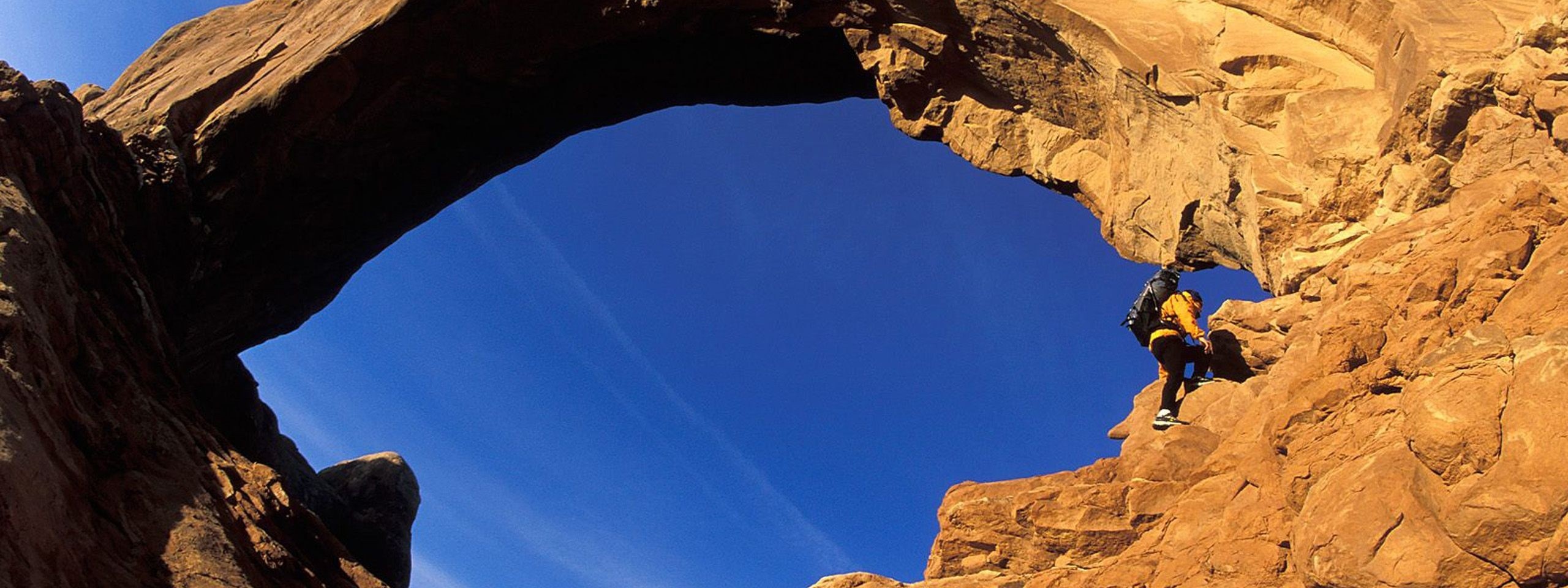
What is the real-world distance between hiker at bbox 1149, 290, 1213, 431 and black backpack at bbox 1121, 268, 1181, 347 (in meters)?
0.07

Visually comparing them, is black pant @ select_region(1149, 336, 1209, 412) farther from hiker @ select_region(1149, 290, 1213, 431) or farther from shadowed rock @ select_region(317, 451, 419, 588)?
shadowed rock @ select_region(317, 451, 419, 588)

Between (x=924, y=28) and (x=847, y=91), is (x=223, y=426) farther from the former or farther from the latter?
(x=924, y=28)

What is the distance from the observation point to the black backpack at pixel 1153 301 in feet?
48.4

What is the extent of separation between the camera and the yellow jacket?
14469mm

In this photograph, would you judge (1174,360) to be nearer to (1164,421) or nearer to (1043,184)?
(1164,421)

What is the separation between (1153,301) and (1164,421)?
180cm

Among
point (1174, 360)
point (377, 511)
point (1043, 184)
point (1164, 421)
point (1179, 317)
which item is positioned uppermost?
point (1043, 184)

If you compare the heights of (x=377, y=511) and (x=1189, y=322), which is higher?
(x=377, y=511)

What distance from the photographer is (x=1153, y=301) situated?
48.6 ft

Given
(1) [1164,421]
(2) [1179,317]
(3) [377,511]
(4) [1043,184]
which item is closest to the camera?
(1) [1164,421]

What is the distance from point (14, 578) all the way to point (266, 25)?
1613cm

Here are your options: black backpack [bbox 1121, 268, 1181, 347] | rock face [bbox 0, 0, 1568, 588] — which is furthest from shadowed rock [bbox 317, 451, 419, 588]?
black backpack [bbox 1121, 268, 1181, 347]

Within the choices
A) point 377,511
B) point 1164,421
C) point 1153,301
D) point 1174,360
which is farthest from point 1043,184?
point 377,511

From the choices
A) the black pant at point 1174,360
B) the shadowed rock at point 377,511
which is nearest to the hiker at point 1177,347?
the black pant at point 1174,360
